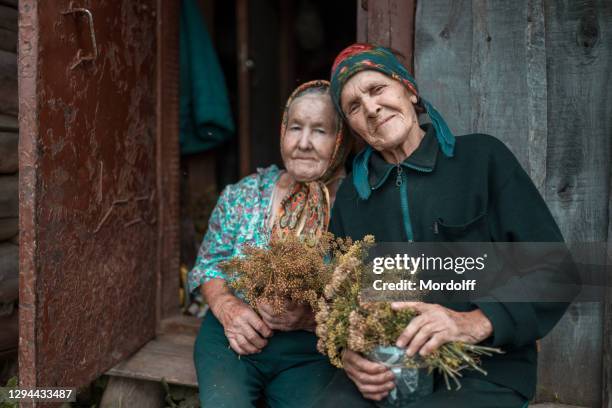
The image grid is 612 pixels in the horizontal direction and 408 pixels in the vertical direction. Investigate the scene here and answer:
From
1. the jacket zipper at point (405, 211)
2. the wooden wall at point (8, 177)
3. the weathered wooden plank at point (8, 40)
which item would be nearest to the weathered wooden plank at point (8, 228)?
the wooden wall at point (8, 177)

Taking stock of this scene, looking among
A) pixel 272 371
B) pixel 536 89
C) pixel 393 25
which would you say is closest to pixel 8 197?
pixel 272 371

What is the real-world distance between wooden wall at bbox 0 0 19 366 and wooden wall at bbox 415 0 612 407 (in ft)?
7.33

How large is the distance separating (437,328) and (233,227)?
124 centimetres

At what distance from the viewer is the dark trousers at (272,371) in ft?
7.60

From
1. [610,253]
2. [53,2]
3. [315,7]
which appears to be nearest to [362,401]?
[610,253]

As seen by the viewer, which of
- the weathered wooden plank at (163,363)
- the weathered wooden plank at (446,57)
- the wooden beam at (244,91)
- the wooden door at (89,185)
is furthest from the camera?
the wooden beam at (244,91)

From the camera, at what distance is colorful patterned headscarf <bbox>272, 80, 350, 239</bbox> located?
262 centimetres

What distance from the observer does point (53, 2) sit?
2.34m

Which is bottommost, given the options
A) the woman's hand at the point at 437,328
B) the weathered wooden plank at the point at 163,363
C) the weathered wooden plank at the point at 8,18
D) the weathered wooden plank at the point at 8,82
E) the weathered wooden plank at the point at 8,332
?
the weathered wooden plank at the point at 163,363

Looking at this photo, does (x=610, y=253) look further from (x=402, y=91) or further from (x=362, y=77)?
(x=362, y=77)

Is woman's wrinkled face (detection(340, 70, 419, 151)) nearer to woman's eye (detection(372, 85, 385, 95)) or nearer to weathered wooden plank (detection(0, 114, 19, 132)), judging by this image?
woman's eye (detection(372, 85, 385, 95))

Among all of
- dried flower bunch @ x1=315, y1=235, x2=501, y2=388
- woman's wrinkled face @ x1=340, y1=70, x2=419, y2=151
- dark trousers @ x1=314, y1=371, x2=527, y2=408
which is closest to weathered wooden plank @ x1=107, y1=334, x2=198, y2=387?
dark trousers @ x1=314, y1=371, x2=527, y2=408

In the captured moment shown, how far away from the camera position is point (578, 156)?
8.52ft

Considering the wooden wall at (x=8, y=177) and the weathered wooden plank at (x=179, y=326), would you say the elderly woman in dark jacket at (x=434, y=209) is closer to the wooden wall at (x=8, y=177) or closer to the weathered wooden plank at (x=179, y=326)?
the weathered wooden plank at (x=179, y=326)
